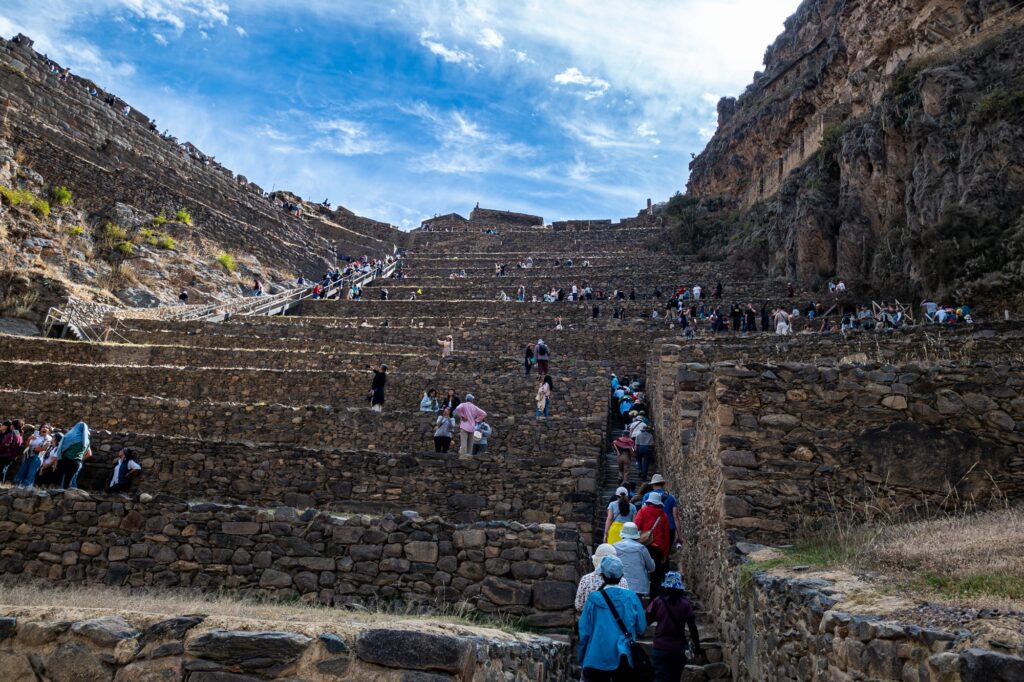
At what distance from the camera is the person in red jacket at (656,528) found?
7652 mm

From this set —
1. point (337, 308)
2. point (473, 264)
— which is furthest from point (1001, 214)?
point (473, 264)

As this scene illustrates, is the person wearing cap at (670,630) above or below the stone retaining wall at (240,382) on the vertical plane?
below

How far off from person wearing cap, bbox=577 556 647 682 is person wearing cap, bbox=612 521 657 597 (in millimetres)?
1707

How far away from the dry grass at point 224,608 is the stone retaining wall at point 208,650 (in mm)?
166

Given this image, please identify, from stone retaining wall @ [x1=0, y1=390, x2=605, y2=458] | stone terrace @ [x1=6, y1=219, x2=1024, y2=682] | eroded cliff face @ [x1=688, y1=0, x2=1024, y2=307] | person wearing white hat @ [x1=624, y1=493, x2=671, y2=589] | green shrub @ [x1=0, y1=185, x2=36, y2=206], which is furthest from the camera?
green shrub @ [x1=0, y1=185, x2=36, y2=206]

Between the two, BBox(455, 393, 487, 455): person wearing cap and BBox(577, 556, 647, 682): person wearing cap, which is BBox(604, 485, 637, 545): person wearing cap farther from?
BBox(455, 393, 487, 455): person wearing cap

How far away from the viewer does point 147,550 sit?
746 centimetres

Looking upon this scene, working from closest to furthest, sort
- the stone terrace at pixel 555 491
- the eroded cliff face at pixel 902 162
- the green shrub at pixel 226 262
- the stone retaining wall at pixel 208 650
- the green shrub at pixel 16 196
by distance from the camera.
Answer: the stone retaining wall at pixel 208 650 → the stone terrace at pixel 555 491 → the eroded cliff face at pixel 902 162 → the green shrub at pixel 16 196 → the green shrub at pixel 226 262

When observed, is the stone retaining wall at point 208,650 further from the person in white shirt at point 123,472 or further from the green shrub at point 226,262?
the green shrub at point 226,262

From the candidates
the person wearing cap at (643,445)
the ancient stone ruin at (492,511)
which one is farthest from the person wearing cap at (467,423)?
the person wearing cap at (643,445)

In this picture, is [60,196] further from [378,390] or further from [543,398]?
[543,398]

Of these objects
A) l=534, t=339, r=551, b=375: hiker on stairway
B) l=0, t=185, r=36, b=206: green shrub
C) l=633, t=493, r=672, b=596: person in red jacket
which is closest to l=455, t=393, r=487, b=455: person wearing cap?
l=633, t=493, r=672, b=596: person in red jacket

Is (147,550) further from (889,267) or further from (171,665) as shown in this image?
(889,267)

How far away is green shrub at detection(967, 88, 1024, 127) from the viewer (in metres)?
22.5
